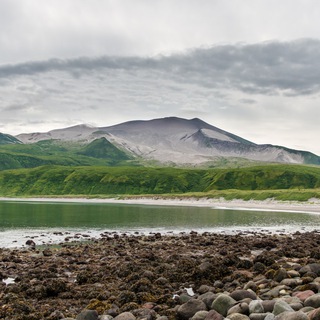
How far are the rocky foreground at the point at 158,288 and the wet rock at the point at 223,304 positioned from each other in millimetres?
37

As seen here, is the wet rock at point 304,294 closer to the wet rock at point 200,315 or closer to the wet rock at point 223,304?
the wet rock at point 223,304

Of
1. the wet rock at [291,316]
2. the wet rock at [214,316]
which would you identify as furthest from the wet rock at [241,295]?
the wet rock at [291,316]

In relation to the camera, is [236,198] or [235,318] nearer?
[235,318]

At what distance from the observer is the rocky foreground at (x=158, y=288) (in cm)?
1597

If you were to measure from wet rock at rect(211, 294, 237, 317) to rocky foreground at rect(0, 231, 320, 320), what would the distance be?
0.12 ft

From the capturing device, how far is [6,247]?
41188 mm

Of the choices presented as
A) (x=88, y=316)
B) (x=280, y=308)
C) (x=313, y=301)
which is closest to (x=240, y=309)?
(x=280, y=308)

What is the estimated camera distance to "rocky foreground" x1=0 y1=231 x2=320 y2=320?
15966 millimetres

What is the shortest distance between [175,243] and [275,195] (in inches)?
4289

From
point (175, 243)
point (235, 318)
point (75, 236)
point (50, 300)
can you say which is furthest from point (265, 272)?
point (75, 236)

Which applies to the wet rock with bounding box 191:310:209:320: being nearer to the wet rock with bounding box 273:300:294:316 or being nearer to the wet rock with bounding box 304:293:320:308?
the wet rock with bounding box 273:300:294:316

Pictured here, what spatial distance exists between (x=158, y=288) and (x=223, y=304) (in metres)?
6.16

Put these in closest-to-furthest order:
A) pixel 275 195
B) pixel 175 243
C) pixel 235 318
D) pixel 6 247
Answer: pixel 235 318 → pixel 6 247 → pixel 175 243 → pixel 275 195

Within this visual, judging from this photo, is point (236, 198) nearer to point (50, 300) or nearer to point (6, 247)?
point (6, 247)
